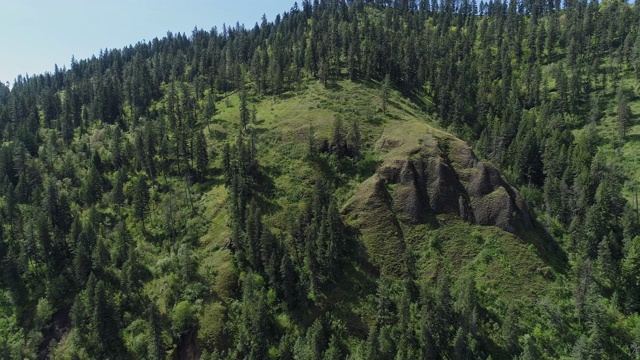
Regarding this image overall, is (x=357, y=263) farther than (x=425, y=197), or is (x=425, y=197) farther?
(x=425, y=197)

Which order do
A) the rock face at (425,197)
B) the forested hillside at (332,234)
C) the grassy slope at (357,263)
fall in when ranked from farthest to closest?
the rock face at (425,197) < the grassy slope at (357,263) < the forested hillside at (332,234)

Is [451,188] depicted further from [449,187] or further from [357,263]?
[357,263]

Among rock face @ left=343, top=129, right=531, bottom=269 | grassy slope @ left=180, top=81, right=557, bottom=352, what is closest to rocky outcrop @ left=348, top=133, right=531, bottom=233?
rock face @ left=343, top=129, right=531, bottom=269

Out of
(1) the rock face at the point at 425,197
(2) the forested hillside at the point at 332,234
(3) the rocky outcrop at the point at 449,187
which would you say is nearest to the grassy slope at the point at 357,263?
(2) the forested hillside at the point at 332,234

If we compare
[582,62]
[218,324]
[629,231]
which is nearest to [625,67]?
[582,62]

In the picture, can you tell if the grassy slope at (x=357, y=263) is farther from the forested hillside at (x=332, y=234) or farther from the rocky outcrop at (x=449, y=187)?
the rocky outcrop at (x=449, y=187)

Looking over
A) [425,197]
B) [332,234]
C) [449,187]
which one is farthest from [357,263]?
[449,187]

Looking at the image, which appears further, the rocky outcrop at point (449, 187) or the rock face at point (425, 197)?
the rocky outcrop at point (449, 187)

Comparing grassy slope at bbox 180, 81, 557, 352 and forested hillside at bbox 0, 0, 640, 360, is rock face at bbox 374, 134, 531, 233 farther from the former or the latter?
grassy slope at bbox 180, 81, 557, 352
